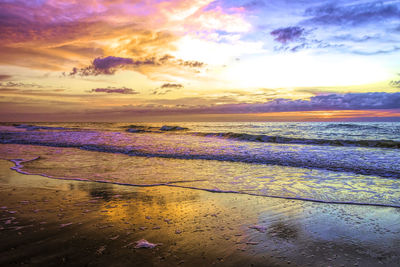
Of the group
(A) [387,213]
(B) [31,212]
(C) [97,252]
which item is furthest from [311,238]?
(B) [31,212]

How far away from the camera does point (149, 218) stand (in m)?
4.59

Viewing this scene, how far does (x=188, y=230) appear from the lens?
4.08 meters

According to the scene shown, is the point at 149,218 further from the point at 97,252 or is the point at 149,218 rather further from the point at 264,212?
the point at 264,212

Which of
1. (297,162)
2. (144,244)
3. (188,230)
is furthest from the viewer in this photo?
(297,162)

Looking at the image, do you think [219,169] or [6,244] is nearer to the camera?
[6,244]

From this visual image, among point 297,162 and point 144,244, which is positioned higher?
point 144,244

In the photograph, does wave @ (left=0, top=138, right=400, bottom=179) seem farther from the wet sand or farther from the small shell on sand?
the small shell on sand

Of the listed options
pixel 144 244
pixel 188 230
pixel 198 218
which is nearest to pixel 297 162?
pixel 198 218

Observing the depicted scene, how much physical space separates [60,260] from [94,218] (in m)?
1.53

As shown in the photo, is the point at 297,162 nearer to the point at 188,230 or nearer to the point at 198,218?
the point at 198,218

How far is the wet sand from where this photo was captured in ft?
10.5

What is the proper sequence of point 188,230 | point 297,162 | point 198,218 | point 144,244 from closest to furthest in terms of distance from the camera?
point 144,244
point 188,230
point 198,218
point 297,162

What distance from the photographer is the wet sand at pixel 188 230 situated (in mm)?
3201

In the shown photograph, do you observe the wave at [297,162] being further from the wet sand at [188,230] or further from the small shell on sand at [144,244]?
the small shell on sand at [144,244]
